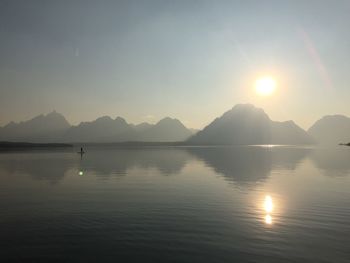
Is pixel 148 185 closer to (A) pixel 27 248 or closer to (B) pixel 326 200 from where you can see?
(B) pixel 326 200

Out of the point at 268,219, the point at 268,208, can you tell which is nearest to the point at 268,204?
the point at 268,208

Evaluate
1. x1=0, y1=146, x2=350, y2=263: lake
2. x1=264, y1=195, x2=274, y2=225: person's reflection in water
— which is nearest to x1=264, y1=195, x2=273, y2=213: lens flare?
x1=264, y1=195, x2=274, y2=225: person's reflection in water

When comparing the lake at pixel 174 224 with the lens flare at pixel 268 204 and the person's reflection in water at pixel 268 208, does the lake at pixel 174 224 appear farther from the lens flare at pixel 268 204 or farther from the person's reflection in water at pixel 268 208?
the lens flare at pixel 268 204

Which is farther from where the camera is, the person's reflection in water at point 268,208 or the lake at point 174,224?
the person's reflection in water at point 268,208

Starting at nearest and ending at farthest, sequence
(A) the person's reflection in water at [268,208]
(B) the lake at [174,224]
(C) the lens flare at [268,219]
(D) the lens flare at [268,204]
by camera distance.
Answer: (B) the lake at [174,224] < (C) the lens flare at [268,219] < (A) the person's reflection in water at [268,208] < (D) the lens flare at [268,204]

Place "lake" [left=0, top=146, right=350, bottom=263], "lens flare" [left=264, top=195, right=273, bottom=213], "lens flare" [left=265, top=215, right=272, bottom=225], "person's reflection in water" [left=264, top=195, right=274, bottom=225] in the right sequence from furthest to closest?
1. "lens flare" [left=264, top=195, right=273, bottom=213]
2. "person's reflection in water" [left=264, top=195, right=274, bottom=225]
3. "lens flare" [left=265, top=215, right=272, bottom=225]
4. "lake" [left=0, top=146, right=350, bottom=263]

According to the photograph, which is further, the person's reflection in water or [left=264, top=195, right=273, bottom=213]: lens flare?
[left=264, top=195, right=273, bottom=213]: lens flare

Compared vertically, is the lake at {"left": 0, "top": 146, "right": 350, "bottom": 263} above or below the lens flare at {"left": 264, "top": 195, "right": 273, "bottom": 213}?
above

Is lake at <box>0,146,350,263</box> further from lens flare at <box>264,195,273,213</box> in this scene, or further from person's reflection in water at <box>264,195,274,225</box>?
lens flare at <box>264,195,273,213</box>

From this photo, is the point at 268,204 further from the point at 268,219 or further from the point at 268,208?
the point at 268,219

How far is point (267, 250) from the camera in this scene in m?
20.0

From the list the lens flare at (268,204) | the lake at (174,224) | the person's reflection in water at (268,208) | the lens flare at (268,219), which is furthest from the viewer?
the lens flare at (268,204)

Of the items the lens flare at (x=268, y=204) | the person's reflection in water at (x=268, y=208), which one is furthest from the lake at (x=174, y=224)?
the lens flare at (x=268, y=204)

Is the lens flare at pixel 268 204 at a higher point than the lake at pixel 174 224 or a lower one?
lower
